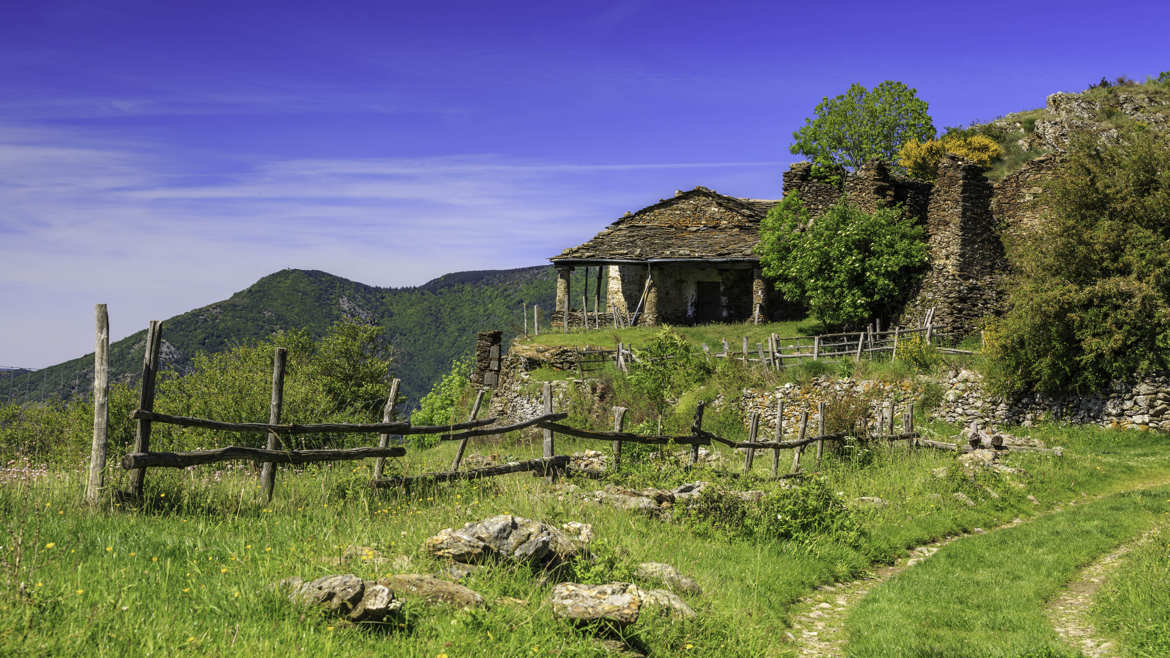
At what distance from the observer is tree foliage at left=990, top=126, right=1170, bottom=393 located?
55.7 feet

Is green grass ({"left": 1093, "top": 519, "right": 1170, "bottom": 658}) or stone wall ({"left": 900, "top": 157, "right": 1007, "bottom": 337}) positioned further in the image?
stone wall ({"left": 900, "top": 157, "right": 1007, "bottom": 337})

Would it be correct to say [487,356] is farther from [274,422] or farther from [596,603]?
[596,603]

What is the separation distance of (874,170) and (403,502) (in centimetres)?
2545

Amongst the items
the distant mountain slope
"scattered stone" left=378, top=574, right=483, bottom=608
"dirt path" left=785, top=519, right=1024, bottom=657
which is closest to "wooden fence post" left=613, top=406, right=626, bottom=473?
"dirt path" left=785, top=519, right=1024, bottom=657

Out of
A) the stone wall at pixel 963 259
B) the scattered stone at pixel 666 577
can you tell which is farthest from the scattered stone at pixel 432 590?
the stone wall at pixel 963 259

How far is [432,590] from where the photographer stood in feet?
17.0

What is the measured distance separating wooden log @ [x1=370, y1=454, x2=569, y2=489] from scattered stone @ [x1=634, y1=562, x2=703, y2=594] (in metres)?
3.22

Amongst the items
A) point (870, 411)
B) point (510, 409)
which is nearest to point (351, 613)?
point (870, 411)

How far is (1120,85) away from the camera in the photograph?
42.8 metres

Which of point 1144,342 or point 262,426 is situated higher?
point 1144,342

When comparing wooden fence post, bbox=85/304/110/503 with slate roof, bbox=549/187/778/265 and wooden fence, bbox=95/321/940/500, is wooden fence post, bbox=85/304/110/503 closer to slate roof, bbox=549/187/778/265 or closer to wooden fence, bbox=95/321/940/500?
wooden fence, bbox=95/321/940/500

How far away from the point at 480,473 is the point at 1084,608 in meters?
6.79

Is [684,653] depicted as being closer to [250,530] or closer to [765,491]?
[250,530]

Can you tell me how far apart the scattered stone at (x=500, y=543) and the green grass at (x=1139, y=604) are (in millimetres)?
4868
